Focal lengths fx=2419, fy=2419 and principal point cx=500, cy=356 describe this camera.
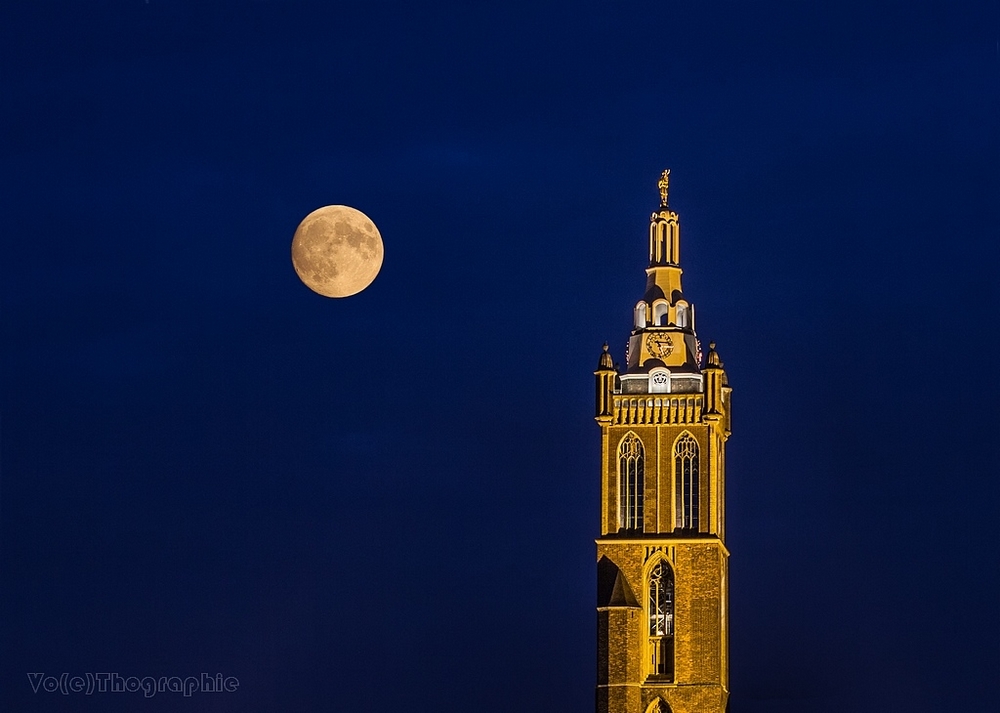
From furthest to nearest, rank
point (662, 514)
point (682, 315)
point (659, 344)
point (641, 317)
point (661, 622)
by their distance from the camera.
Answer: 1. point (682, 315)
2. point (641, 317)
3. point (659, 344)
4. point (662, 514)
5. point (661, 622)

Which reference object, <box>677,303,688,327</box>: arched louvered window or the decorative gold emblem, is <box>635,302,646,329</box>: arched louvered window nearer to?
the decorative gold emblem

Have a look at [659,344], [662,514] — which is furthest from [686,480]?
[659,344]

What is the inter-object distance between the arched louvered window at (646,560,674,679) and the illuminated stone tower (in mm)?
42

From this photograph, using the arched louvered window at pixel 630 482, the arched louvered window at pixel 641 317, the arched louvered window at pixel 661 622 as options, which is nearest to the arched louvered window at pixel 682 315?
the arched louvered window at pixel 641 317

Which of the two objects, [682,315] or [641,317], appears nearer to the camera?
[641,317]

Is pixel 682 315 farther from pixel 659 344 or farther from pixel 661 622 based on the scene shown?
pixel 661 622

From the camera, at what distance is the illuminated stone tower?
329 ft

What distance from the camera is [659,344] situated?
104375 mm

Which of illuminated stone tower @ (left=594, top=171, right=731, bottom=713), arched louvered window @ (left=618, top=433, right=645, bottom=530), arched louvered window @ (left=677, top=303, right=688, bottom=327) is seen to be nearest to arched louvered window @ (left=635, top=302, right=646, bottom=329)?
illuminated stone tower @ (left=594, top=171, right=731, bottom=713)

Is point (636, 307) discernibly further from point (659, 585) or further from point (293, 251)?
point (293, 251)

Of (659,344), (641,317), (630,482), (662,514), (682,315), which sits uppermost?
(682,315)

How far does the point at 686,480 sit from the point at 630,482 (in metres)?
2.39

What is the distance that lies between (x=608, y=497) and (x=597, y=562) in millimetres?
2925

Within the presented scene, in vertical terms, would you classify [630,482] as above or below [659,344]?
below
